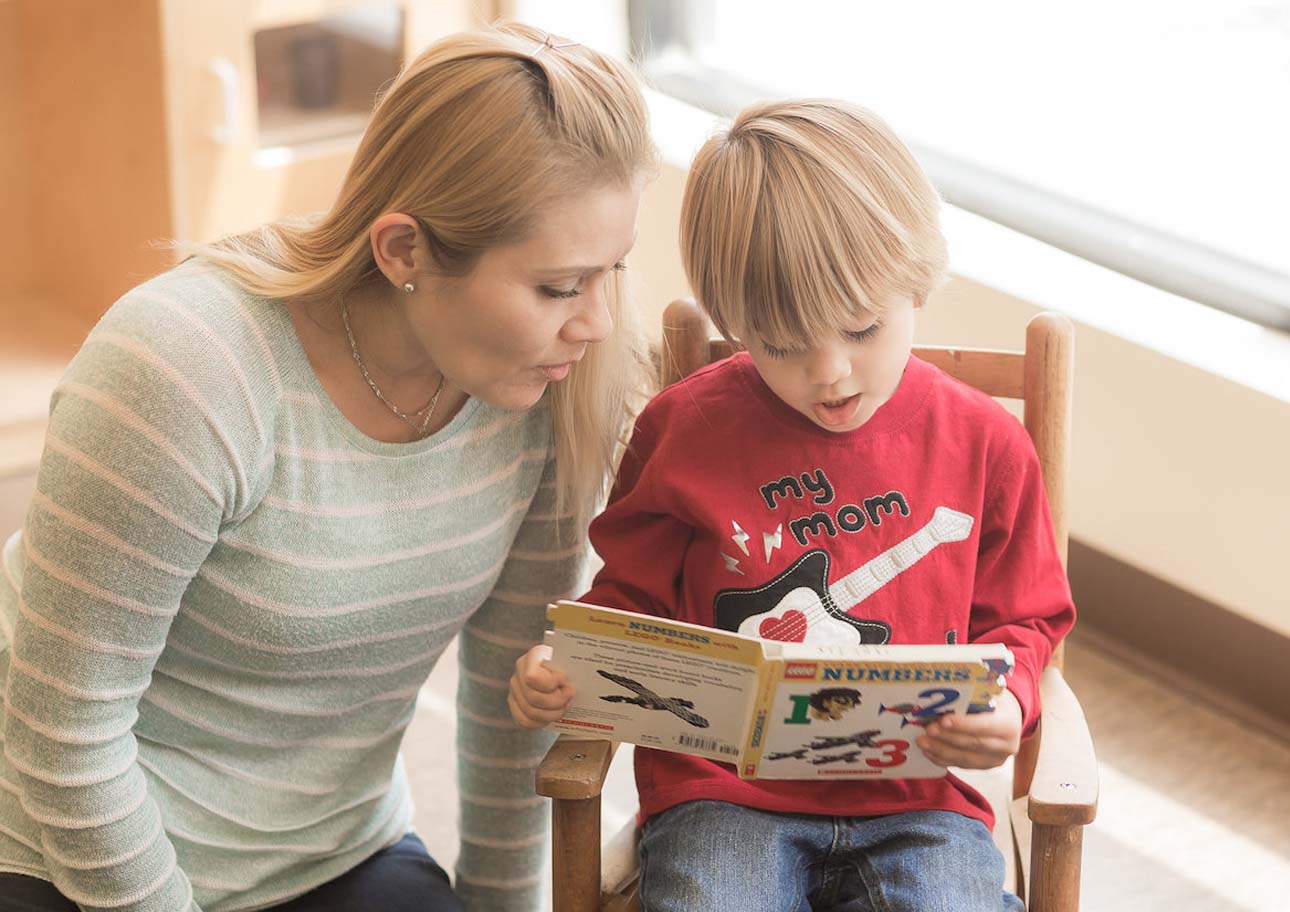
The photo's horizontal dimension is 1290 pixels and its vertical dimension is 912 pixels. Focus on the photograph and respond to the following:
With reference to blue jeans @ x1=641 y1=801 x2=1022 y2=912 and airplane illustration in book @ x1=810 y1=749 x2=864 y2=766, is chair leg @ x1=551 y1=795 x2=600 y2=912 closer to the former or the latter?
blue jeans @ x1=641 y1=801 x2=1022 y2=912

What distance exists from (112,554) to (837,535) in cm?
60

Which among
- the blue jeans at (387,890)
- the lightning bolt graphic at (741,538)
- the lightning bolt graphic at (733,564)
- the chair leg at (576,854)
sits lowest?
the blue jeans at (387,890)

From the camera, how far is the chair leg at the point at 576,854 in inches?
49.8

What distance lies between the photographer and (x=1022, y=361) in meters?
1.47

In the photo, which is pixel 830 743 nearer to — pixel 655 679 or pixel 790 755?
pixel 790 755

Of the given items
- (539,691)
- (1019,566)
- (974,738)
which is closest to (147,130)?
(539,691)

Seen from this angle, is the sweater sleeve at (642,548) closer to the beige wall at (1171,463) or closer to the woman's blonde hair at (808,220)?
the woman's blonde hair at (808,220)

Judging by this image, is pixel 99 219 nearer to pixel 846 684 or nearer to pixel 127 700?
pixel 127 700

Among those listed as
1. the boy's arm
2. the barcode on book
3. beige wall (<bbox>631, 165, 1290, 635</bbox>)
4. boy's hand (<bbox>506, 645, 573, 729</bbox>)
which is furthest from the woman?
beige wall (<bbox>631, 165, 1290, 635</bbox>)

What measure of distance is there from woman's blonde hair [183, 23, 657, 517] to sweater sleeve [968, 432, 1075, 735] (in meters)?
0.44

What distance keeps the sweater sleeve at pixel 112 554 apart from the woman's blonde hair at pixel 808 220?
0.41 meters

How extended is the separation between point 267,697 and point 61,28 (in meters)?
1.74

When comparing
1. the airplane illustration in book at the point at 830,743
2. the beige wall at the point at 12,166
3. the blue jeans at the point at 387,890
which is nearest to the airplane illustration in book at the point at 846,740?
the airplane illustration in book at the point at 830,743

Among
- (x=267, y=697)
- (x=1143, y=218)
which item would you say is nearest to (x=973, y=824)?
(x=267, y=697)
